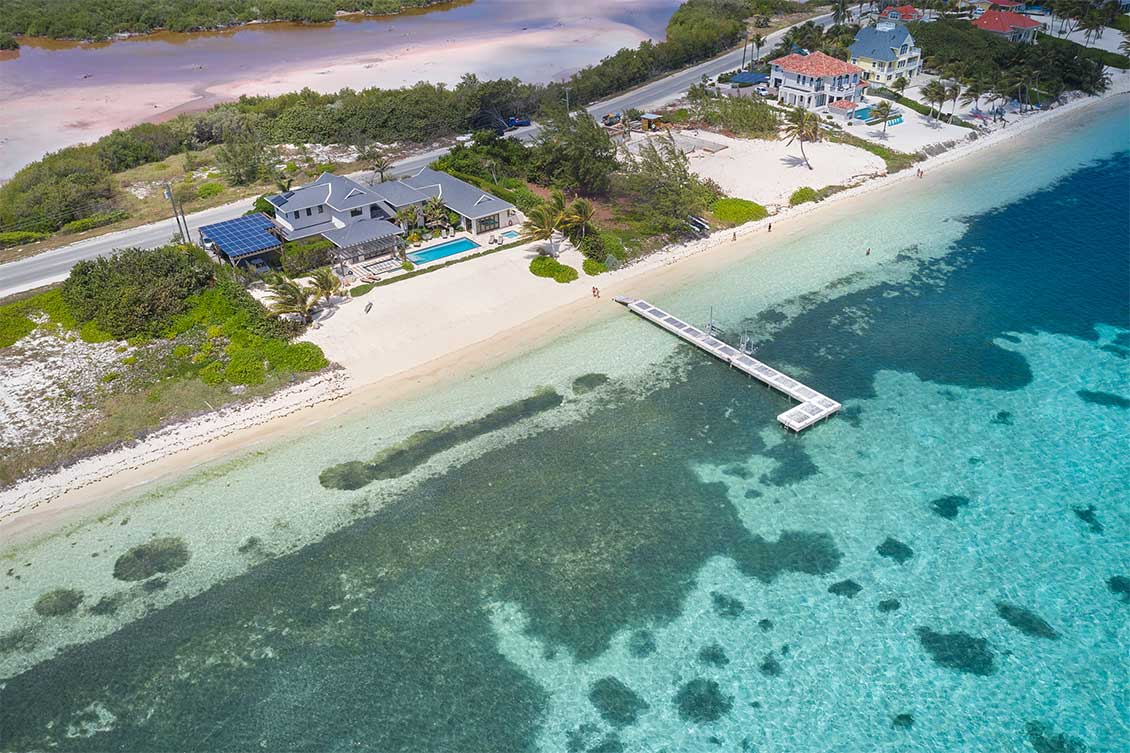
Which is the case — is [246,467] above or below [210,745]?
above

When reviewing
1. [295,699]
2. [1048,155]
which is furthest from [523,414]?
[1048,155]

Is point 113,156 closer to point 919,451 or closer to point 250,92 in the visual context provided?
point 250,92

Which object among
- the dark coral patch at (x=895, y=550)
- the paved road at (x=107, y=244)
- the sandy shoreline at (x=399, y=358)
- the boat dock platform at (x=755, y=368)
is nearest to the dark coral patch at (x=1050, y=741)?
the dark coral patch at (x=895, y=550)

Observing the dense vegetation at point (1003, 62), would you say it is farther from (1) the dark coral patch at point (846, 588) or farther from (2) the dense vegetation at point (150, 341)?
(2) the dense vegetation at point (150, 341)

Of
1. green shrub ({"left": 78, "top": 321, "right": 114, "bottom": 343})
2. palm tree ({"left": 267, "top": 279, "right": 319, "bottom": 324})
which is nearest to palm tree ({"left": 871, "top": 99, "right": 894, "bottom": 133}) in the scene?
palm tree ({"left": 267, "top": 279, "right": 319, "bottom": 324})

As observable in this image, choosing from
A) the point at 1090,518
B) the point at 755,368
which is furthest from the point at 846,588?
the point at 755,368

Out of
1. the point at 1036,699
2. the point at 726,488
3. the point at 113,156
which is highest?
the point at 113,156
